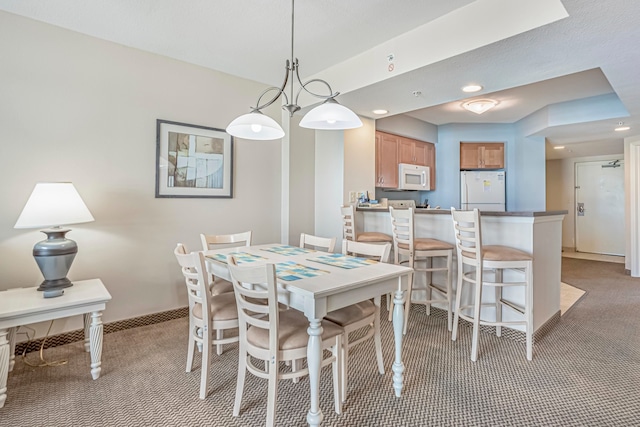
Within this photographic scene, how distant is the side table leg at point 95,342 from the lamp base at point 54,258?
0.39 m

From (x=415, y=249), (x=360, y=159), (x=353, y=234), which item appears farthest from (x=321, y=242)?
(x=360, y=159)

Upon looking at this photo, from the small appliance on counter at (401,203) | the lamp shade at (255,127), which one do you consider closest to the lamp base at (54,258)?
the lamp shade at (255,127)

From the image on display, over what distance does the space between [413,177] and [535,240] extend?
271 cm

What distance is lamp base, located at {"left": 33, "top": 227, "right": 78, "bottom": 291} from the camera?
2.12m

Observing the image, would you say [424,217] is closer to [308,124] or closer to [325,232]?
[325,232]

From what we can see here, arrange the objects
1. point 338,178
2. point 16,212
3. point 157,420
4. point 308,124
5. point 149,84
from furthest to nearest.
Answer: point 338,178 < point 149,84 < point 16,212 < point 308,124 < point 157,420

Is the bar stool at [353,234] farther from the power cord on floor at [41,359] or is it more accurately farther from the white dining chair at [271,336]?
the power cord on floor at [41,359]

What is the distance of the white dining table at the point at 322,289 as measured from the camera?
4.81ft

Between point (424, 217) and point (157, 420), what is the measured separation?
2.74 meters

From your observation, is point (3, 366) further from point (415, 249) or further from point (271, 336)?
point (415, 249)

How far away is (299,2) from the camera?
7.20 ft

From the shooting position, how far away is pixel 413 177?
202 inches

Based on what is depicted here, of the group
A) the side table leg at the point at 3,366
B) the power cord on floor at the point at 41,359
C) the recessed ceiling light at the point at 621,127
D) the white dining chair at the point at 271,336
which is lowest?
the power cord on floor at the point at 41,359

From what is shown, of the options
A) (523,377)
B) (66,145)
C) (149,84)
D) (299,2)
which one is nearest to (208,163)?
(149,84)
